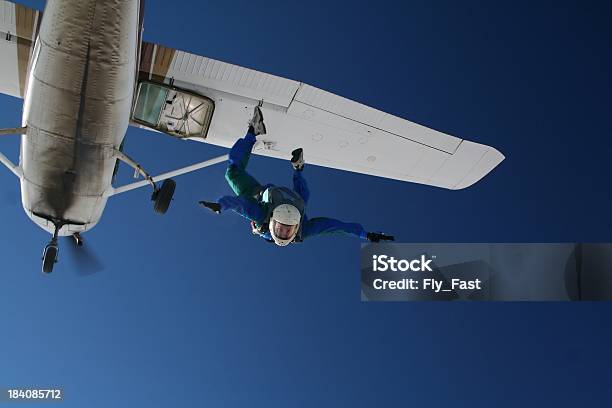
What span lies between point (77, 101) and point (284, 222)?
217 centimetres

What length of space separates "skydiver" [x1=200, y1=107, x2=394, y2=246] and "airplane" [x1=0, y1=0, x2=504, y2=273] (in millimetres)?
1048

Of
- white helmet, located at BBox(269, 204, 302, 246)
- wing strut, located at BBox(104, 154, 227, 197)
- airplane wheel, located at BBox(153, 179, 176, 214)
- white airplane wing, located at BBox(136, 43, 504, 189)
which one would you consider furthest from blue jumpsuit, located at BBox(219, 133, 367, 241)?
white airplane wing, located at BBox(136, 43, 504, 189)

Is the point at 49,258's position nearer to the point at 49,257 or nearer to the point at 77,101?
the point at 49,257

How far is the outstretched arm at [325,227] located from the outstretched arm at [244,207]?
496mm

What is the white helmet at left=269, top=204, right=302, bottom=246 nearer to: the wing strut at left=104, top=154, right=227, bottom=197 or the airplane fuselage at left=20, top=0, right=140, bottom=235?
the airplane fuselage at left=20, top=0, right=140, bottom=235

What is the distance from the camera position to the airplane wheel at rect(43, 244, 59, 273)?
26.4 ft

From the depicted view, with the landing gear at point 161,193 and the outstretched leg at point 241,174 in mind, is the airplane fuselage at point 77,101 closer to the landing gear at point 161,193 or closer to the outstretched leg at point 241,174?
the landing gear at point 161,193

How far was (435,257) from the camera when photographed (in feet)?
36.8

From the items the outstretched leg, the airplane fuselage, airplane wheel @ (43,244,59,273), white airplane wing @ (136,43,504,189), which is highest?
white airplane wing @ (136,43,504,189)

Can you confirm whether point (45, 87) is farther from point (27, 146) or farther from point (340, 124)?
point (340, 124)

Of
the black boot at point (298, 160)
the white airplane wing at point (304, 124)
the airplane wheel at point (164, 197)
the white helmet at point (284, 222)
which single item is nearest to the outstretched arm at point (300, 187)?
the black boot at point (298, 160)

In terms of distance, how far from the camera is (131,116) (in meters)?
8.45

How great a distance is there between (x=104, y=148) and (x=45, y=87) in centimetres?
94

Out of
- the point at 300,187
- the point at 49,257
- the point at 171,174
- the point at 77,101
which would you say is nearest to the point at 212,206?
the point at 300,187
